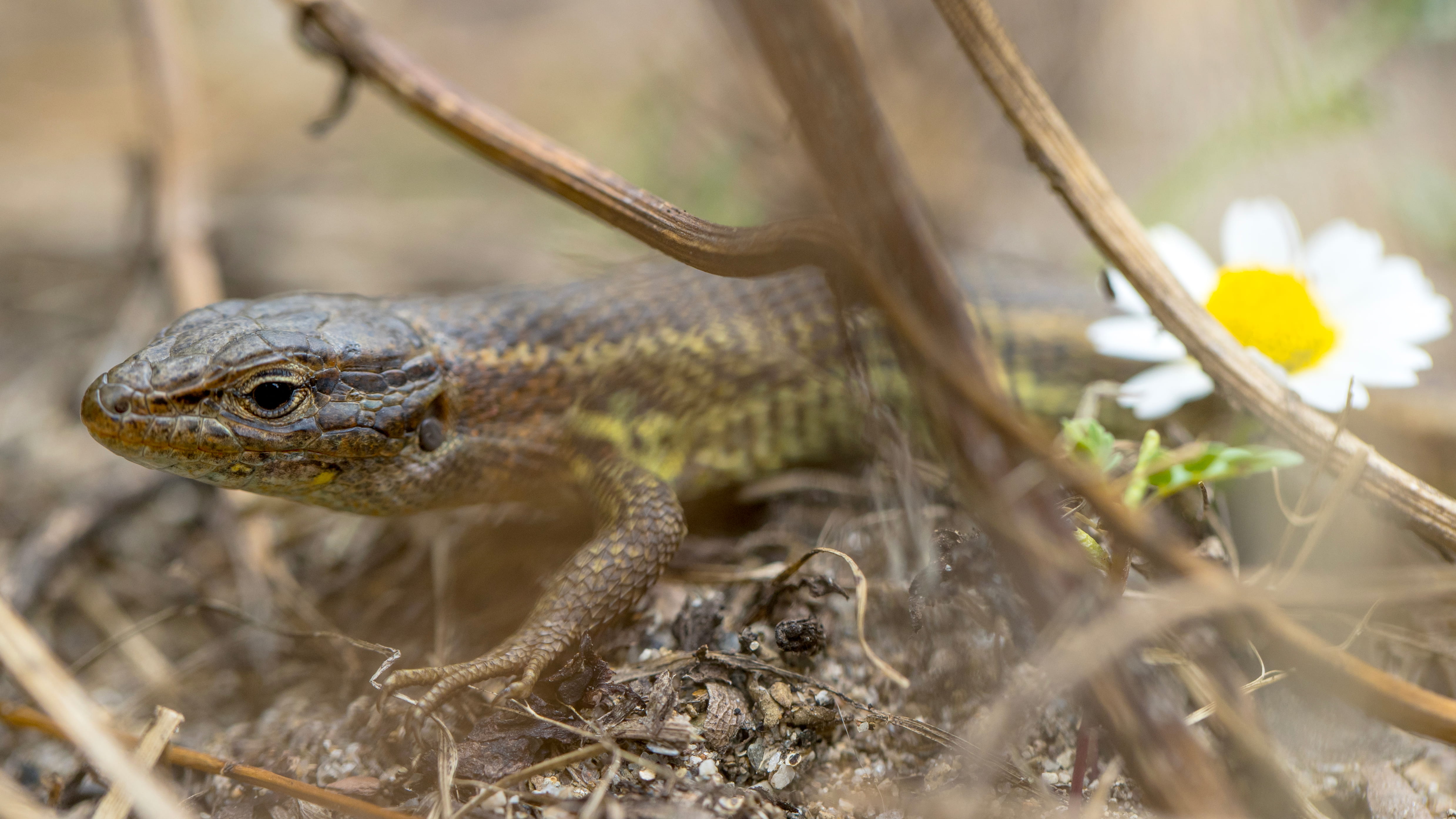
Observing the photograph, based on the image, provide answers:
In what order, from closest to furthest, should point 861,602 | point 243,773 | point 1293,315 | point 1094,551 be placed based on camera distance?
point 1094,551
point 243,773
point 861,602
point 1293,315

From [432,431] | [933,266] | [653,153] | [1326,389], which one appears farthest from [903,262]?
[653,153]

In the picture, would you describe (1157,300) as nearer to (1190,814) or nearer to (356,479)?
(1190,814)

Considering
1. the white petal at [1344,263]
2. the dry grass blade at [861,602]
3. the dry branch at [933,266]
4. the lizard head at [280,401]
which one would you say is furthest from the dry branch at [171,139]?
the white petal at [1344,263]

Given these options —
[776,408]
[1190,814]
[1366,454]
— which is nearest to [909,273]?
[1190,814]

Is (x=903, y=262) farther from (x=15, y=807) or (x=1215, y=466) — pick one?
(x=15, y=807)

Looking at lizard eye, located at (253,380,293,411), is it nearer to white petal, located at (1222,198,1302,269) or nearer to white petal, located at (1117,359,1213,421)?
white petal, located at (1117,359,1213,421)

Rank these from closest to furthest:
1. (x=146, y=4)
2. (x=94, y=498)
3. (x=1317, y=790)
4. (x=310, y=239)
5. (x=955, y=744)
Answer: (x=955, y=744), (x=1317, y=790), (x=94, y=498), (x=146, y=4), (x=310, y=239)

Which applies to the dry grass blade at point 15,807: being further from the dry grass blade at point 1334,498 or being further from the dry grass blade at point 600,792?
the dry grass blade at point 1334,498
